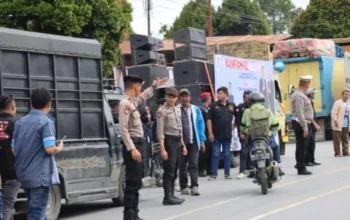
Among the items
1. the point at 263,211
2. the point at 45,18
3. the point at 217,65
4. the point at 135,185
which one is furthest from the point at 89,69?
the point at 45,18

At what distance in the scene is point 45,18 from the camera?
20.0 meters

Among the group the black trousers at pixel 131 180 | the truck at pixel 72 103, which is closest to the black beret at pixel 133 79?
the black trousers at pixel 131 180

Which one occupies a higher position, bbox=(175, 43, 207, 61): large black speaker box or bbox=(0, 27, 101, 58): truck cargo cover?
bbox=(175, 43, 207, 61): large black speaker box

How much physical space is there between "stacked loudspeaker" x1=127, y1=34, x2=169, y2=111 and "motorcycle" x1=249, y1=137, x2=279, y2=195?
545cm

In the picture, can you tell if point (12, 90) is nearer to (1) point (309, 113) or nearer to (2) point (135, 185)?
(2) point (135, 185)

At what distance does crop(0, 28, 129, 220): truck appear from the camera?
1039cm

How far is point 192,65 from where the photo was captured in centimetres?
1794

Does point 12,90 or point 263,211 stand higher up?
point 12,90

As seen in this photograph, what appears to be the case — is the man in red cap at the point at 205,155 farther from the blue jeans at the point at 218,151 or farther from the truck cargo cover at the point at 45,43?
the truck cargo cover at the point at 45,43

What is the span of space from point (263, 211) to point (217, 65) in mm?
7531

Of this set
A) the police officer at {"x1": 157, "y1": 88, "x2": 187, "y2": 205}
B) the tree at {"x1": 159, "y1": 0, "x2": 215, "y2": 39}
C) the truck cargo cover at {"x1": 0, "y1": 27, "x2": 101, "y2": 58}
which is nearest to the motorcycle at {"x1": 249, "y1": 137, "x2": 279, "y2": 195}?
the police officer at {"x1": 157, "y1": 88, "x2": 187, "y2": 205}

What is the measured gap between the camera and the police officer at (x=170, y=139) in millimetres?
12086

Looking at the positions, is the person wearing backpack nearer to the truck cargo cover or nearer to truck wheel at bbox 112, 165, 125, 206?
truck wheel at bbox 112, 165, 125, 206

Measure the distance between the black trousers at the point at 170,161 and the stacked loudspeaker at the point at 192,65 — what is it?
5.51 m
